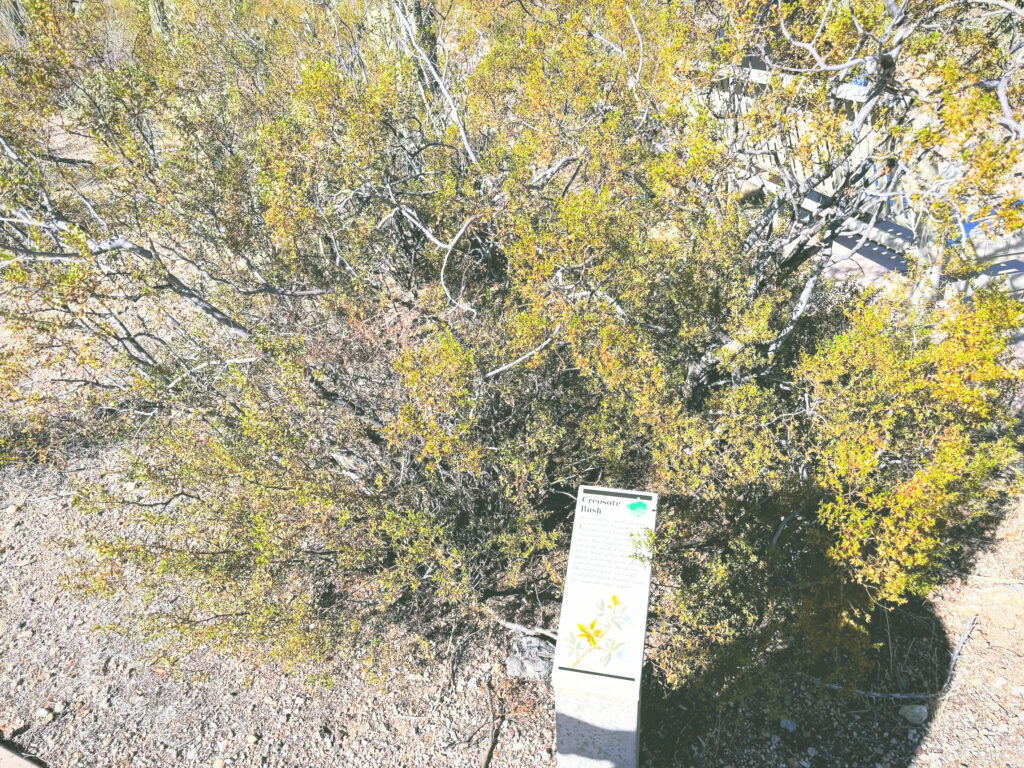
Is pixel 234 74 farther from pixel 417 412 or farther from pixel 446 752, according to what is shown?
pixel 446 752

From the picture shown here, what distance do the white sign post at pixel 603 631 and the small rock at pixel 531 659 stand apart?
1.16m

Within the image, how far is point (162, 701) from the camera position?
536 centimetres

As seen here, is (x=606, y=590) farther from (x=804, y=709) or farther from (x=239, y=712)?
(x=239, y=712)

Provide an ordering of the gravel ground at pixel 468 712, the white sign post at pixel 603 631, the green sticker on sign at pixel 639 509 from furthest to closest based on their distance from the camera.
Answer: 1. the gravel ground at pixel 468 712
2. the green sticker on sign at pixel 639 509
3. the white sign post at pixel 603 631

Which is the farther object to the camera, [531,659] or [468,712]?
[531,659]

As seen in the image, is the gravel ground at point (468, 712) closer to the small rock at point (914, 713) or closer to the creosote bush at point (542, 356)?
the small rock at point (914, 713)

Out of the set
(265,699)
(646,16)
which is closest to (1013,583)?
(265,699)

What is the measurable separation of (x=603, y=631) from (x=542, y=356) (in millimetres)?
2657

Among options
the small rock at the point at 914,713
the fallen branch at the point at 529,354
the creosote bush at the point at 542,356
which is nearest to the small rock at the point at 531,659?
the creosote bush at the point at 542,356

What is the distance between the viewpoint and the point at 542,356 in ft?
18.5

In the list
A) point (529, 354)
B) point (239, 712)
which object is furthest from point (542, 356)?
point (239, 712)

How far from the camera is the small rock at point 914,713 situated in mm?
4715

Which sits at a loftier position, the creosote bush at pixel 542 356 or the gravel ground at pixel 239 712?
the creosote bush at pixel 542 356

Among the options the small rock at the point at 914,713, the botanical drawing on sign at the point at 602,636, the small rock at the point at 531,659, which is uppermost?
the botanical drawing on sign at the point at 602,636
